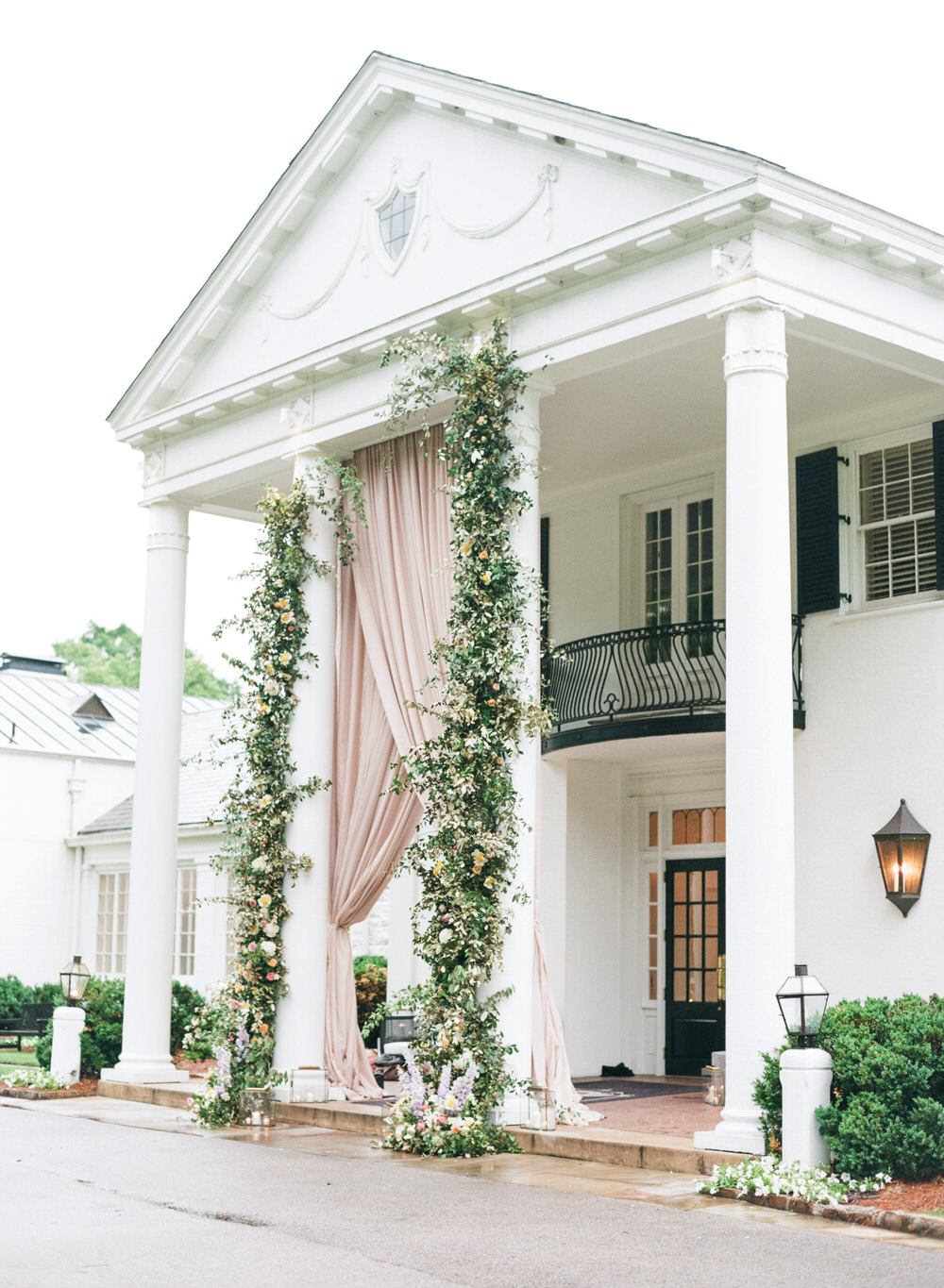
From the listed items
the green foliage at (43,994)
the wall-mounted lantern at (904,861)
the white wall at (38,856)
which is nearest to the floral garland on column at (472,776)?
the wall-mounted lantern at (904,861)

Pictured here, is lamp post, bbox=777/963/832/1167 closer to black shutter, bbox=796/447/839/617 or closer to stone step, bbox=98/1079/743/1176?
stone step, bbox=98/1079/743/1176

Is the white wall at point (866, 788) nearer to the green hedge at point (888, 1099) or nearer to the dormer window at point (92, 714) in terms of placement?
the green hedge at point (888, 1099)

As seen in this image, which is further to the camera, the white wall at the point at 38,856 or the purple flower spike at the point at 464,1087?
the white wall at the point at 38,856

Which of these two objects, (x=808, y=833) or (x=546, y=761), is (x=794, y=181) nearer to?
(x=808, y=833)

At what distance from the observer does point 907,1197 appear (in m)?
8.26

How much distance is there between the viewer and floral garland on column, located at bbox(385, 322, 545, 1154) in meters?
10.9

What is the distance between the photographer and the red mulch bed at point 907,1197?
8.09 metres

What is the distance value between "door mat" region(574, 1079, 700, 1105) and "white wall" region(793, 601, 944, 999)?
1945mm

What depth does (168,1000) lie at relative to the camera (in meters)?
15.2

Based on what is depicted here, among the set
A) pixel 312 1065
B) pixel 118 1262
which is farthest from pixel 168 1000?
pixel 118 1262

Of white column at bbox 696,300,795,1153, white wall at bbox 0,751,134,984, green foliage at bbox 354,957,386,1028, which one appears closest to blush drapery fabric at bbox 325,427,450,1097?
white column at bbox 696,300,795,1153

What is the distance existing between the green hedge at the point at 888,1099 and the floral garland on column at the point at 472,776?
2.99 metres

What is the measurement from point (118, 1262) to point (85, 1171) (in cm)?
310

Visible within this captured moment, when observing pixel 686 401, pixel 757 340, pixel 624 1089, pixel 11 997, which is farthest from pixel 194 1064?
pixel 757 340
